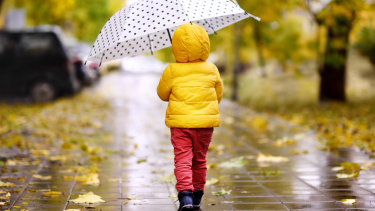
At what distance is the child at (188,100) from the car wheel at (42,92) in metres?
10.8

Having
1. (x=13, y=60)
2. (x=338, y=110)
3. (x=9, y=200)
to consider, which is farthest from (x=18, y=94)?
(x=9, y=200)

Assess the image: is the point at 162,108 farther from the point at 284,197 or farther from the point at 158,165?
the point at 284,197

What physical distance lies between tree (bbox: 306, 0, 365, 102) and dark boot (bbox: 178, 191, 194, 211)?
27.7ft

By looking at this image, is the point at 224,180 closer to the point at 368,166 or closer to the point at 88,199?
the point at 88,199

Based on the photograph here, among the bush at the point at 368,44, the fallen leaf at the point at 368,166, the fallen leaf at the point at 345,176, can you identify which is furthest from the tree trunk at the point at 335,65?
the fallen leaf at the point at 345,176

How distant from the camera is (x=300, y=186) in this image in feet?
16.0

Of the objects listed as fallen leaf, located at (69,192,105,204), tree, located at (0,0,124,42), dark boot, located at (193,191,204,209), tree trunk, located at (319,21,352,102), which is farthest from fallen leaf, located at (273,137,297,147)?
tree, located at (0,0,124,42)

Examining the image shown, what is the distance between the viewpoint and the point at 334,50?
43.1 feet

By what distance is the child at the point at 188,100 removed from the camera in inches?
149

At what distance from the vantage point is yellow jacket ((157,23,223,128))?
12.6 feet

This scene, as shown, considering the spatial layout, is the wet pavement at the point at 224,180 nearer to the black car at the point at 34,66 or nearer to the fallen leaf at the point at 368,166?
the fallen leaf at the point at 368,166

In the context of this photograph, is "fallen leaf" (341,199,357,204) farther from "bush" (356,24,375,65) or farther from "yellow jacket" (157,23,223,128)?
"bush" (356,24,375,65)

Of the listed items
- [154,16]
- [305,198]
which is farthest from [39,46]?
[305,198]

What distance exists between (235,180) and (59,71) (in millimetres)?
9828
